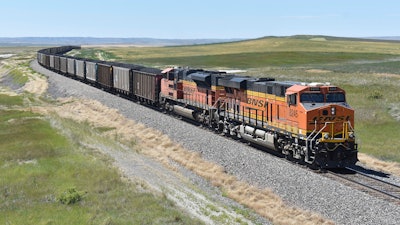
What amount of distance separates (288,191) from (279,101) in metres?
6.77

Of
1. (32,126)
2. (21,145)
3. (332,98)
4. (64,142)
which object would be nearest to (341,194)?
(332,98)

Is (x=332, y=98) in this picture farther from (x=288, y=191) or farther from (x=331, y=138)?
(x=288, y=191)

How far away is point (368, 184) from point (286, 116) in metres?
5.47

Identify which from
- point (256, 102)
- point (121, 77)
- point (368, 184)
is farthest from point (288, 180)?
point (121, 77)

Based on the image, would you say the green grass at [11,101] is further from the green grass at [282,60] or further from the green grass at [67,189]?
the green grass at [282,60]

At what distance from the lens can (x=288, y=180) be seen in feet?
68.5

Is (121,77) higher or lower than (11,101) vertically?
higher

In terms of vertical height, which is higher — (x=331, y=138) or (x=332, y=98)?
(x=332, y=98)

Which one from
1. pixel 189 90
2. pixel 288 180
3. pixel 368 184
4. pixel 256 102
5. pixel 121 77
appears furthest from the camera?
pixel 121 77

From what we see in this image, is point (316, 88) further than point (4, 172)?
Yes

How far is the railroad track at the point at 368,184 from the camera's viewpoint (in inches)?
738

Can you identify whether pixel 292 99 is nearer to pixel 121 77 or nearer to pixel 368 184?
pixel 368 184

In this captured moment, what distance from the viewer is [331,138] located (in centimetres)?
2256

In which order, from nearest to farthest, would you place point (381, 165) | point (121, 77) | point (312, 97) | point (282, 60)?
point (312, 97)
point (381, 165)
point (121, 77)
point (282, 60)
